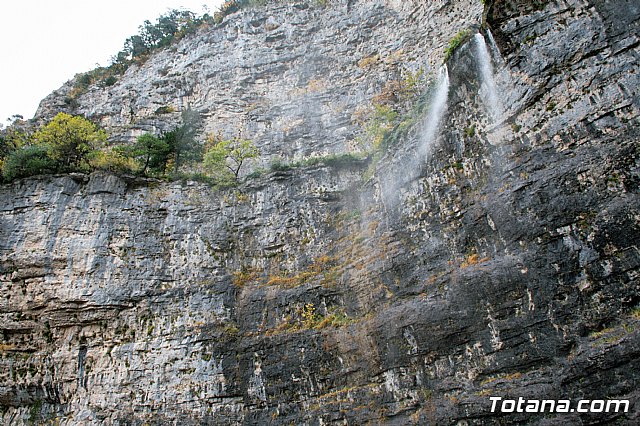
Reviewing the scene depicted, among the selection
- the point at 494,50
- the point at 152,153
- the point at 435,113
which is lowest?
the point at 435,113

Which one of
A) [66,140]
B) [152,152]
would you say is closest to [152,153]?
[152,152]

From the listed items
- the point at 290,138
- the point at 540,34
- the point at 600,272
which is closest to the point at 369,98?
the point at 290,138

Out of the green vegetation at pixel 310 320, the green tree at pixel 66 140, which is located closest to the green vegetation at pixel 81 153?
the green tree at pixel 66 140

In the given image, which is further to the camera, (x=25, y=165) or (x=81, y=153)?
(x=81, y=153)

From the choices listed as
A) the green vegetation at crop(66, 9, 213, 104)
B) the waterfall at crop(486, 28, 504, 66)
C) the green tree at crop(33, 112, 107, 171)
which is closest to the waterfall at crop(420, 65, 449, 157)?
the waterfall at crop(486, 28, 504, 66)

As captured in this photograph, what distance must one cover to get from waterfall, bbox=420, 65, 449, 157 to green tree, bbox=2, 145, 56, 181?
16904 millimetres

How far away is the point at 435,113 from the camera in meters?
16.6

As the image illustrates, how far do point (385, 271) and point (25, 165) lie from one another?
17.1 m

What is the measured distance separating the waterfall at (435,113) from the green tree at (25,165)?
16.9 m

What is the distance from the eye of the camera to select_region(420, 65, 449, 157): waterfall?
16.3 m

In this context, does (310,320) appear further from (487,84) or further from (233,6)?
(233,6)

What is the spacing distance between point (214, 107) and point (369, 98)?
10090mm

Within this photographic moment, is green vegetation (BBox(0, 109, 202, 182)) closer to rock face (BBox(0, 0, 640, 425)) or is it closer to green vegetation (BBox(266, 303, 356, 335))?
rock face (BBox(0, 0, 640, 425))

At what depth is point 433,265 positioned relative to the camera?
14.3 metres
